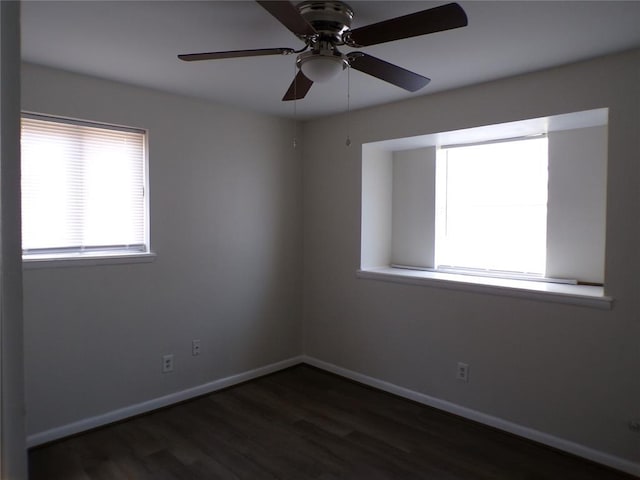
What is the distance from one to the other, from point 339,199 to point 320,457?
7.09 feet

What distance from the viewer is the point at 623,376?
246cm

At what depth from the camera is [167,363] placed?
3322mm

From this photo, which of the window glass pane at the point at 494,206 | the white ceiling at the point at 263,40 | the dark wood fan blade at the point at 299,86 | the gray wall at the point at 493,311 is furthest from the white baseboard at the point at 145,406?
the dark wood fan blade at the point at 299,86

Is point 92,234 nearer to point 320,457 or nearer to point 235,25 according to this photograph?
point 235,25

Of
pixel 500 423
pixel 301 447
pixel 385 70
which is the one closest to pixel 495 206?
pixel 500 423

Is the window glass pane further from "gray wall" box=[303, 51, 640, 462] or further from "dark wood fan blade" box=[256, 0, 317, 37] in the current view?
"dark wood fan blade" box=[256, 0, 317, 37]

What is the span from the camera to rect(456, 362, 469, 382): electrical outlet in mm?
3141

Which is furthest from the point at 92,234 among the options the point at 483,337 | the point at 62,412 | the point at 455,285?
the point at 483,337

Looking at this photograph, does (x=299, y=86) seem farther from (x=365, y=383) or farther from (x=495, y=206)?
(x=365, y=383)

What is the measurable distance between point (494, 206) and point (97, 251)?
3016 millimetres

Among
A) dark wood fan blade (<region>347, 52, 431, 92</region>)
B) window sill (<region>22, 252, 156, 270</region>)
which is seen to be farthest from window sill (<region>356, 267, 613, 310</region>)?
window sill (<region>22, 252, 156, 270</region>)

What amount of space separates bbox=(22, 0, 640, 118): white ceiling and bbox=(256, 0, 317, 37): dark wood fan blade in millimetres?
343

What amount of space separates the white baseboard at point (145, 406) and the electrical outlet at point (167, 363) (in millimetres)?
202

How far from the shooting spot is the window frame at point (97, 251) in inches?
107
